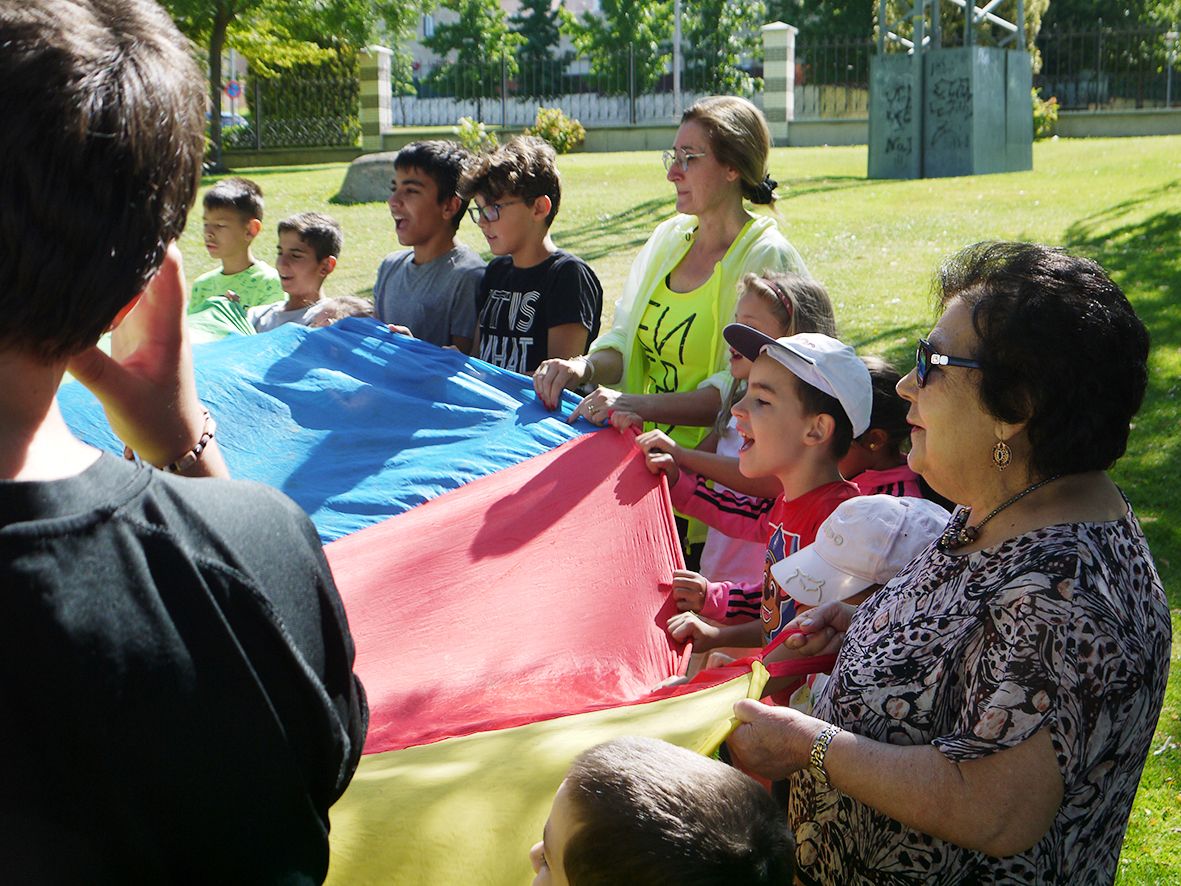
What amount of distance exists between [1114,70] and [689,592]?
1187 inches

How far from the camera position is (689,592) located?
3562 mm

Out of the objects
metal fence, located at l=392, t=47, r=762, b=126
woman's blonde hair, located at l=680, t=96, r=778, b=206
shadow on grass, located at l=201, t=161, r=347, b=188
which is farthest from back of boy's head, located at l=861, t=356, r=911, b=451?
metal fence, located at l=392, t=47, r=762, b=126

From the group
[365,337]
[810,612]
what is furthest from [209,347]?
[810,612]

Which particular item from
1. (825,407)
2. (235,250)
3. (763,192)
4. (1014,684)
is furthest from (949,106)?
(1014,684)

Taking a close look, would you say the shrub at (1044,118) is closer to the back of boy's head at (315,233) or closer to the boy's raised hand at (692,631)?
the back of boy's head at (315,233)

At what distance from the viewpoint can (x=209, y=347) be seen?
5.20m

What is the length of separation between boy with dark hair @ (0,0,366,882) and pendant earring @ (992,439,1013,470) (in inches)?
55.3

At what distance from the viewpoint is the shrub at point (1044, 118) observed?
81.0 feet

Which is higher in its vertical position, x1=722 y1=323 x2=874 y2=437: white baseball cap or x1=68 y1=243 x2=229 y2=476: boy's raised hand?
x1=68 y1=243 x2=229 y2=476: boy's raised hand

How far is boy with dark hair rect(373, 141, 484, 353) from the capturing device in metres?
5.44

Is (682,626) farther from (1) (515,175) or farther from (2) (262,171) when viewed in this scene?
(2) (262,171)

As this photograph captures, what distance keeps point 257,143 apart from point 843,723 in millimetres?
27764

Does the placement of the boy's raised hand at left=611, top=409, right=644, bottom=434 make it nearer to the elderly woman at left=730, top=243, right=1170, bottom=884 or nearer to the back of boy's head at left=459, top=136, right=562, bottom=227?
the back of boy's head at left=459, top=136, right=562, bottom=227

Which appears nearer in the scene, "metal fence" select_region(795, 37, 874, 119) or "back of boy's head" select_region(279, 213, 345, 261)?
"back of boy's head" select_region(279, 213, 345, 261)
